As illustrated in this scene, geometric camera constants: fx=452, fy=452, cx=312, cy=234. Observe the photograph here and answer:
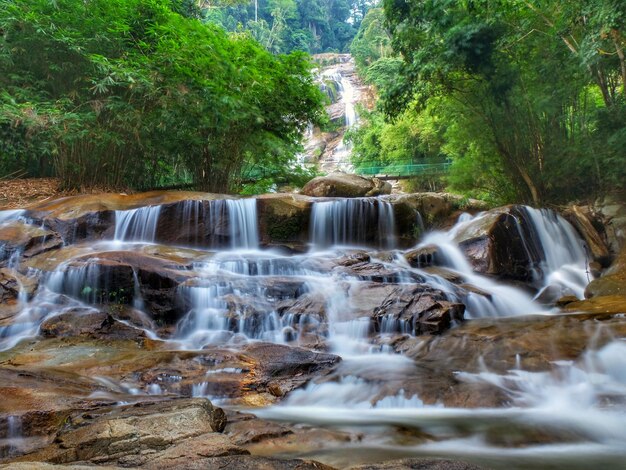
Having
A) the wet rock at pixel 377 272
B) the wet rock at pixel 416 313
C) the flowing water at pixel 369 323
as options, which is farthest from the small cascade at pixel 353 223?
the wet rock at pixel 416 313

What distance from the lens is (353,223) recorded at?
11.6 meters

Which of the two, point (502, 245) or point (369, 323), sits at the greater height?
point (502, 245)

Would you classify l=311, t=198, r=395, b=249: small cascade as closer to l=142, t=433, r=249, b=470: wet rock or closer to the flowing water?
the flowing water

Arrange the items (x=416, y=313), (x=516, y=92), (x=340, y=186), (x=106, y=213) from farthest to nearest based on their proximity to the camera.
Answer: (x=340, y=186) < (x=516, y=92) < (x=106, y=213) < (x=416, y=313)

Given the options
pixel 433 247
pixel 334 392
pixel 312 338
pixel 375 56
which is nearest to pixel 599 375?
pixel 334 392

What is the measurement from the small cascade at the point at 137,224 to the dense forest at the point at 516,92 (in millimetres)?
6752

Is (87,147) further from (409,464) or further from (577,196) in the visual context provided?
(577,196)

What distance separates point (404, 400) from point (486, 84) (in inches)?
375

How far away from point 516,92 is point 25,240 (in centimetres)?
1172

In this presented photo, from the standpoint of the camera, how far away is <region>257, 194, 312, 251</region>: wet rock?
1097cm

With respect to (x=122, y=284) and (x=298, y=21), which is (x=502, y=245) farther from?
(x=298, y=21)

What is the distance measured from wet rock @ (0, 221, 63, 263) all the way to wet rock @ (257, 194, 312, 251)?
436cm

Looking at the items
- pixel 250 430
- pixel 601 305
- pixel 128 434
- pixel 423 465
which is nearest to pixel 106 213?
pixel 250 430

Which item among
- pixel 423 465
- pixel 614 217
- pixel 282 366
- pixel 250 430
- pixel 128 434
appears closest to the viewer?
pixel 423 465
